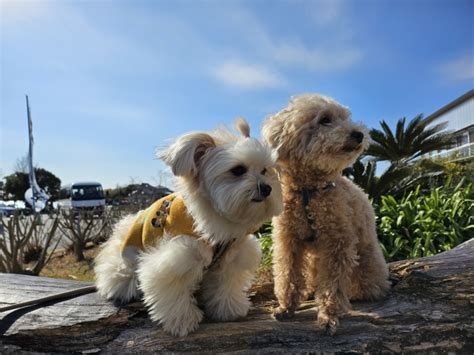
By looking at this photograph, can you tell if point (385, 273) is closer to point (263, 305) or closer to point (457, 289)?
point (457, 289)

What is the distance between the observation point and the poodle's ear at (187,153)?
205 centimetres

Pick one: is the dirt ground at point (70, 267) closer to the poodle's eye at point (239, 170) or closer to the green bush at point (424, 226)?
the green bush at point (424, 226)

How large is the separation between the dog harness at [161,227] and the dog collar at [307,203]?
55 cm

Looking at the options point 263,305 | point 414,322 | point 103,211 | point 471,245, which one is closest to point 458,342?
point 414,322

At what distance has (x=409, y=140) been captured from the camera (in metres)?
13.2

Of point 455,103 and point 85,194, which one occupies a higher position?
point 455,103

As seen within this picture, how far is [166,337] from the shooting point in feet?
7.06

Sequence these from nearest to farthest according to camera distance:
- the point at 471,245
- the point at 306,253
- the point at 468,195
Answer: the point at 306,253 → the point at 471,245 → the point at 468,195

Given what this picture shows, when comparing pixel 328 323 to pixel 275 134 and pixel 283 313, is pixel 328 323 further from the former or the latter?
pixel 275 134

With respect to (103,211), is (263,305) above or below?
below

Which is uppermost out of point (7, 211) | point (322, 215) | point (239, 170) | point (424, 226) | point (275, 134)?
point (7, 211)

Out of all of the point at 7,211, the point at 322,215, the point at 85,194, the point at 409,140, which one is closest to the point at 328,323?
the point at 322,215

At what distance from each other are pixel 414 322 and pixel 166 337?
58.0 inches

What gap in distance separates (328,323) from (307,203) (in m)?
0.75
